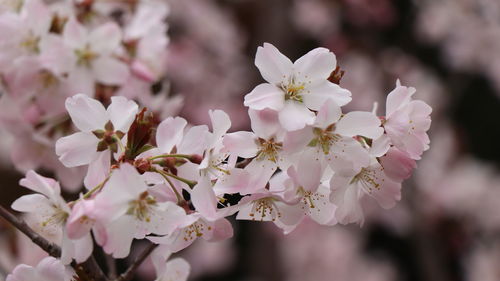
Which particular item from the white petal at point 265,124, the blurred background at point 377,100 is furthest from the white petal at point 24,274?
the blurred background at point 377,100

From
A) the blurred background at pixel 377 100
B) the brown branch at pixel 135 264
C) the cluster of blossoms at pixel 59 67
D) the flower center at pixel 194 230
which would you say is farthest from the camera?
the blurred background at pixel 377 100

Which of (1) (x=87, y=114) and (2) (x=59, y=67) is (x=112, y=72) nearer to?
(2) (x=59, y=67)

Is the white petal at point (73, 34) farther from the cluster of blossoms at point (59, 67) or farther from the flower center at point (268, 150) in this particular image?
the flower center at point (268, 150)

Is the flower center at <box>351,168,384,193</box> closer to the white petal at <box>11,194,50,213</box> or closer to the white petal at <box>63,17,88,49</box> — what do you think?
the white petal at <box>11,194,50,213</box>

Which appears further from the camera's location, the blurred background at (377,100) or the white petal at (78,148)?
the blurred background at (377,100)

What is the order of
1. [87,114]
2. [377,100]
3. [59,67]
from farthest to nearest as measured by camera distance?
[377,100] → [59,67] → [87,114]


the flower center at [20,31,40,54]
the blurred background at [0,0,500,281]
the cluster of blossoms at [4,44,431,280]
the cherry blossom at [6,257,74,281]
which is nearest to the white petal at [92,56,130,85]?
the flower center at [20,31,40,54]

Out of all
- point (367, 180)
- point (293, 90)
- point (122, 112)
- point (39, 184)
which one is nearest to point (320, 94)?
point (293, 90)
